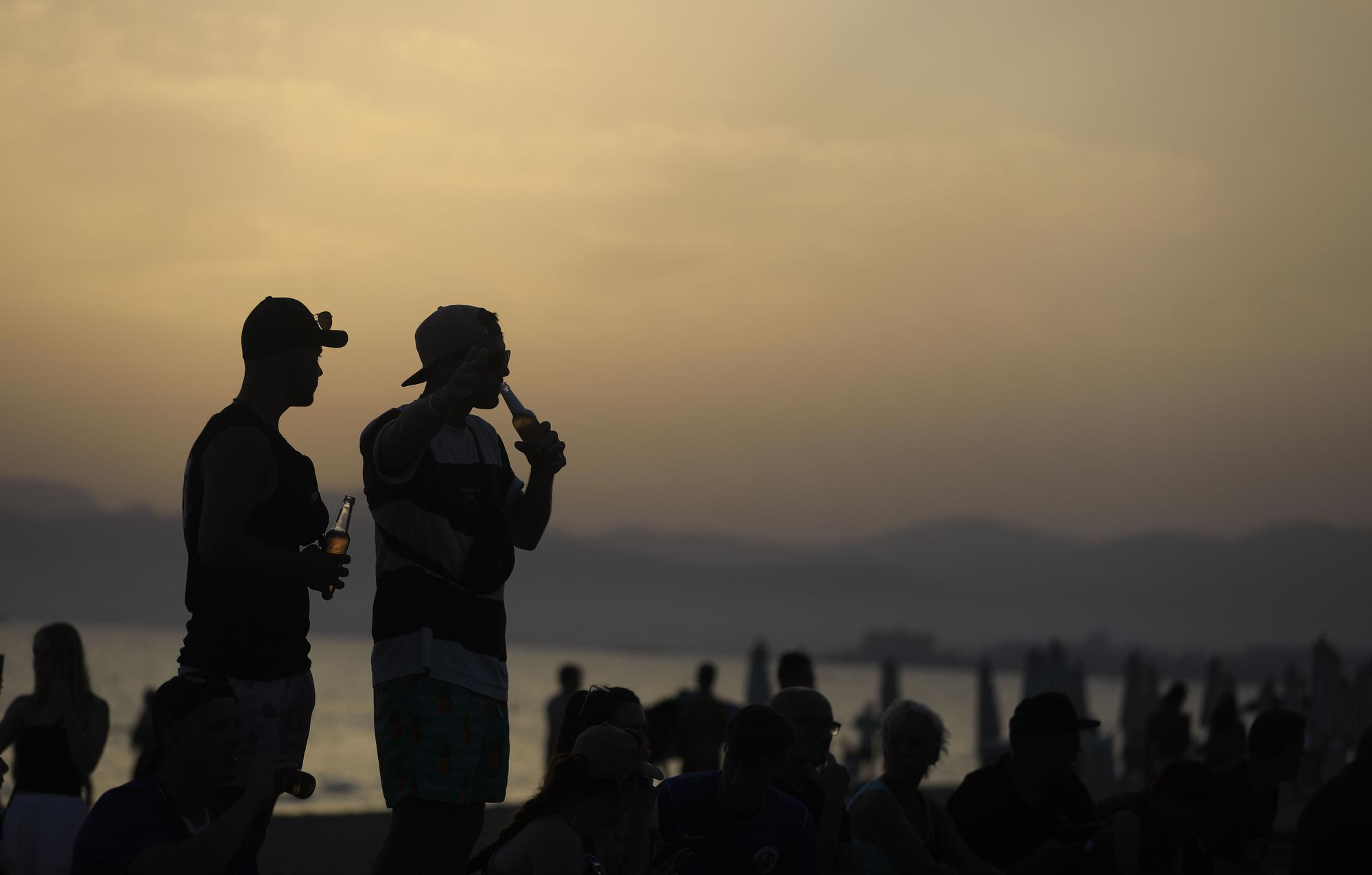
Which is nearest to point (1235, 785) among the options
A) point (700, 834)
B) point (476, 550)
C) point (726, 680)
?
point (700, 834)

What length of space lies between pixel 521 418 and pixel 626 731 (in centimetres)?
94

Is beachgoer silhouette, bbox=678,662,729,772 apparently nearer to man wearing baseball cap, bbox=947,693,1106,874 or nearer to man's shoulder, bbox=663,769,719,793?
man wearing baseball cap, bbox=947,693,1106,874

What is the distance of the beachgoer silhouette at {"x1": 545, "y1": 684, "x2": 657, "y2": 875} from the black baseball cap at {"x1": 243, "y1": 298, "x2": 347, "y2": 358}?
4.60 feet

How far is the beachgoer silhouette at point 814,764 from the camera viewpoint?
5934mm

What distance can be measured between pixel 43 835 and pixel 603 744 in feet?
12.3

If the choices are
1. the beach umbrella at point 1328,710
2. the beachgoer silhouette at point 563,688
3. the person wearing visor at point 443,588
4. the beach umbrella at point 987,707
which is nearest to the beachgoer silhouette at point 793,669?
the beachgoer silhouette at point 563,688

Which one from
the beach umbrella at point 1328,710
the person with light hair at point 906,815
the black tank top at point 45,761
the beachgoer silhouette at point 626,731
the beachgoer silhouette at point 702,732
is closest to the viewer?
the beachgoer silhouette at point 626,731

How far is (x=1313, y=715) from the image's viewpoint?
66.5 feet

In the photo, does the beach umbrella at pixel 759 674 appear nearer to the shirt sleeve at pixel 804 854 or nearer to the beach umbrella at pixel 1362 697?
the beach umbrella at pixel 1362 697

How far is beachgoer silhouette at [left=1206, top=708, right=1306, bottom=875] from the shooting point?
7.58 m

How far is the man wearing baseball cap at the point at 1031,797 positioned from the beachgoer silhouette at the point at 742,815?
150 cm

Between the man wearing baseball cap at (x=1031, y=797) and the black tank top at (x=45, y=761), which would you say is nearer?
the man wearing baseball cap at (x=1031, y=797)

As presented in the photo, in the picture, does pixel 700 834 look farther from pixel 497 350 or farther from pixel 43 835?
pixel 43 835

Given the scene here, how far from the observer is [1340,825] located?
663 centimetres
